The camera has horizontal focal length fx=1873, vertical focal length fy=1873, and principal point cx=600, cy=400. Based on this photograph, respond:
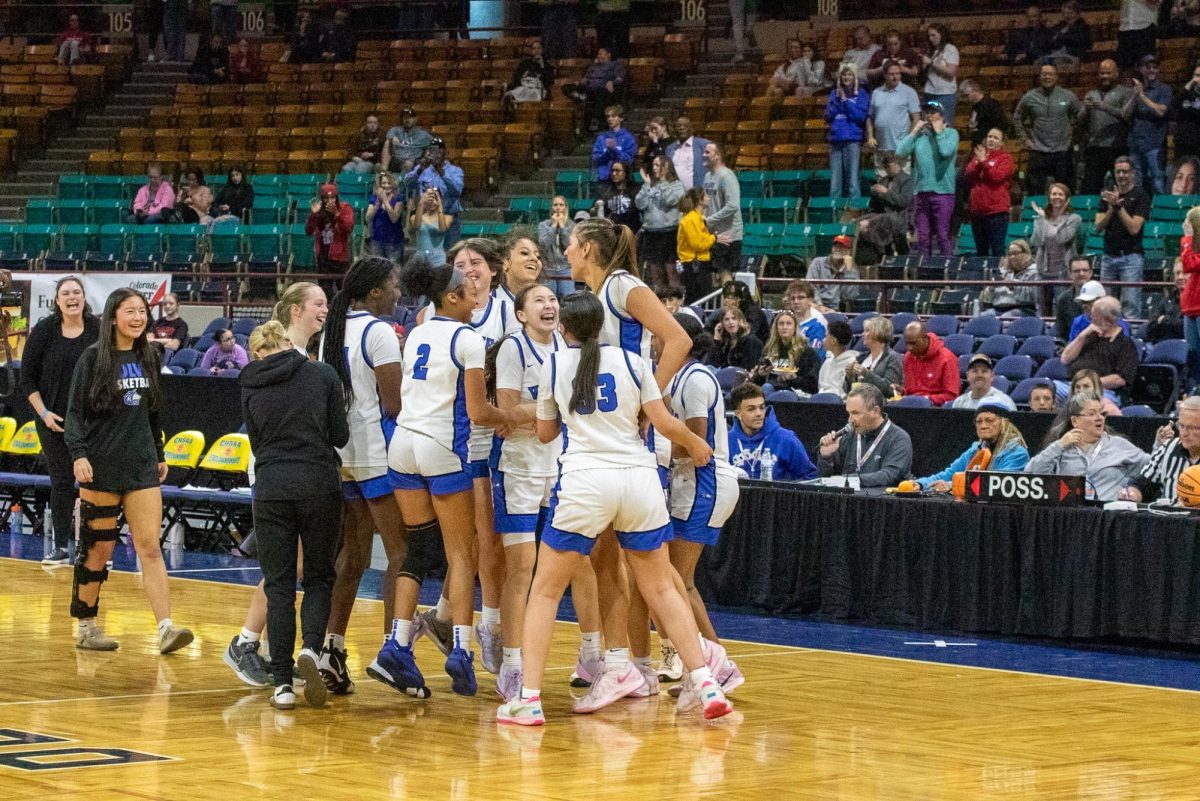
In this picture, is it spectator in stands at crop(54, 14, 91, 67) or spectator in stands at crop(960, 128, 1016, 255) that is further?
spectator in stands at crop(54, 14, 91, 67)

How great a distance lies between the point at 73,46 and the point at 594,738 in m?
22.7

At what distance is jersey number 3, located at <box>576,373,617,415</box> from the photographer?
6.55 meters

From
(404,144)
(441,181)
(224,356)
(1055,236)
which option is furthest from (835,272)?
(404,144)

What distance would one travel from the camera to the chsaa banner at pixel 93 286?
15883 mm

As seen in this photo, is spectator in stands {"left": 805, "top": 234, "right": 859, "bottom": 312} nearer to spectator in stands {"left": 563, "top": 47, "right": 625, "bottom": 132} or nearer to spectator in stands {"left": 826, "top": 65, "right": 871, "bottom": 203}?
spectator in stands {"left": 826, "top": 65, "right": 871, "bottom": 203}

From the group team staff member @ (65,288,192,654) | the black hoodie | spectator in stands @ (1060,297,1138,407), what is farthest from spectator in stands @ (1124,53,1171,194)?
the black hoodie

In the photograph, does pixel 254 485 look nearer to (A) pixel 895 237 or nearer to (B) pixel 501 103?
(A) pixel 895 237

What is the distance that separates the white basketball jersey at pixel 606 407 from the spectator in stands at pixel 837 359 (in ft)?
20.3

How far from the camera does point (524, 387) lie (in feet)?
23.4

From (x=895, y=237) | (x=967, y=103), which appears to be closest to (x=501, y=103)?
(x=967, y=103)

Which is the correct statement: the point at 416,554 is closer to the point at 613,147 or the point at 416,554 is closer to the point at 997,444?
the point at 997,444

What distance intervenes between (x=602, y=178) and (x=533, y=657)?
11507mm

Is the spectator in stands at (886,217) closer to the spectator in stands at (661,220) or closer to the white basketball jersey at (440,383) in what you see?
the spectator in stands at (661,220)

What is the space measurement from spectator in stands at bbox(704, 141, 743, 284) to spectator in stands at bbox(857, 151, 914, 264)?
112 centimetres
